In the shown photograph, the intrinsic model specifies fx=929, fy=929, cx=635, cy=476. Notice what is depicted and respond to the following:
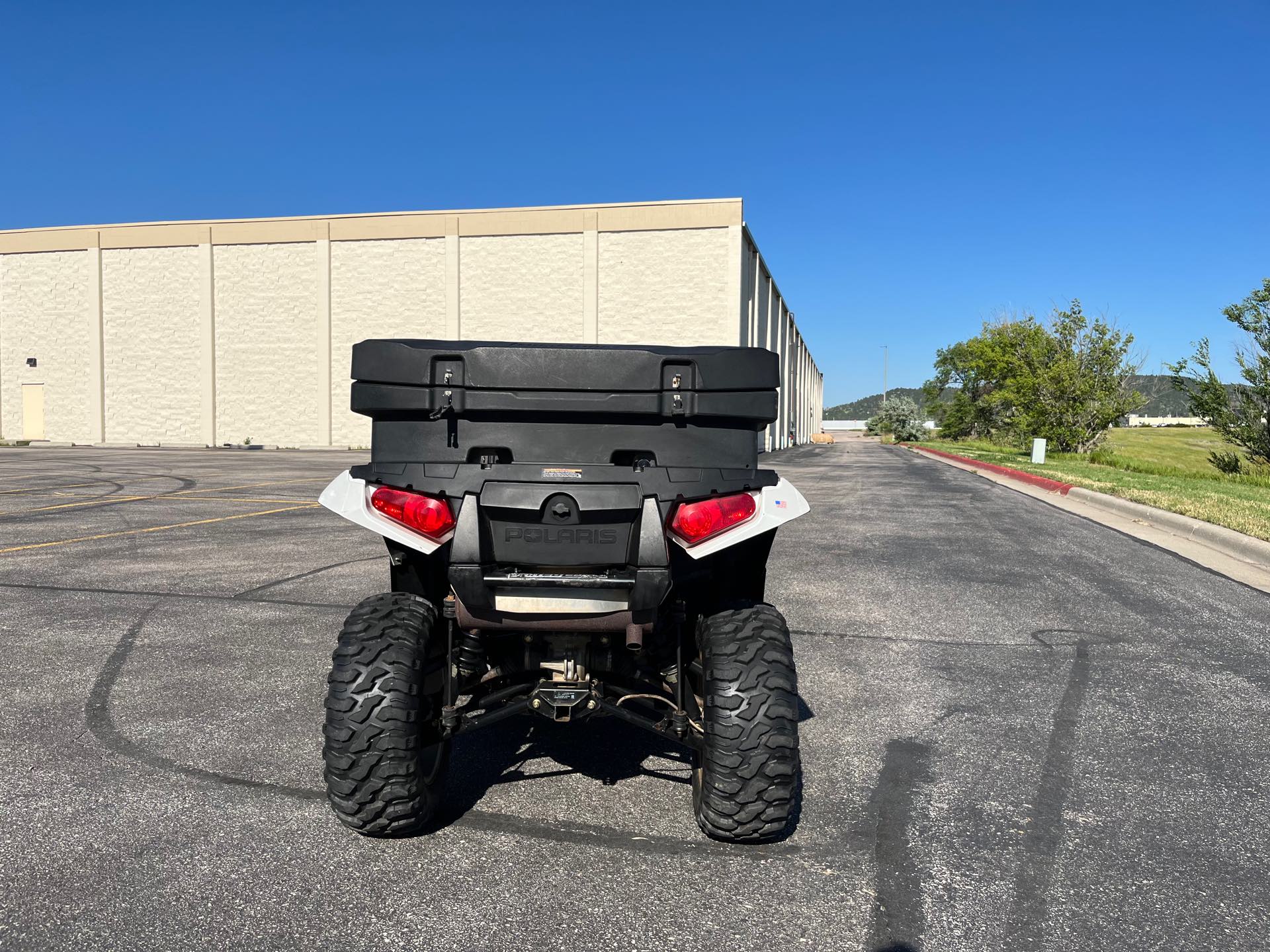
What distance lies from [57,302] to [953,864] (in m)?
52.0

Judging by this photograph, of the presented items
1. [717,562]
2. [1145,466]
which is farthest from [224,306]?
[717,562]

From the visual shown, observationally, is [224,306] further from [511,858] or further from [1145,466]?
[511,858]

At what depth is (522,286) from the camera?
41594 mm

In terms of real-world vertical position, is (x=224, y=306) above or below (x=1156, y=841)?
above

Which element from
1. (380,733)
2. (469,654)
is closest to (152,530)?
(469,654)

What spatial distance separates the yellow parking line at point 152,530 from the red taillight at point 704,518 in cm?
874

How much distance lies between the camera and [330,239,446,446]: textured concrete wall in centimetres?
4278

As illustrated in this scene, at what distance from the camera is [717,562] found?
343 centimetres

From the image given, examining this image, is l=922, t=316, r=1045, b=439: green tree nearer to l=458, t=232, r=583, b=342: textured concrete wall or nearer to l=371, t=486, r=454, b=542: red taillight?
l=458, t=232, r=583, b=342: textured concrete wall

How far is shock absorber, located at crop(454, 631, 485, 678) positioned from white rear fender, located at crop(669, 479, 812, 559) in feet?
2.99

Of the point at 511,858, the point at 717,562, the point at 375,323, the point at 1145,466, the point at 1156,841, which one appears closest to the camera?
the point at 511,858

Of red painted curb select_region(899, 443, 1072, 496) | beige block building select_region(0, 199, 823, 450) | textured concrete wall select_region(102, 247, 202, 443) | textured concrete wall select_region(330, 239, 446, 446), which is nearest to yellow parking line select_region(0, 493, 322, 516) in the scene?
red painted curb select_region(899, 443, 1072, 496)

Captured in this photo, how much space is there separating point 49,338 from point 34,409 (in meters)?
3.55

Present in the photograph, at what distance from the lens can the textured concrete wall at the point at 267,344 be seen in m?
43.4
